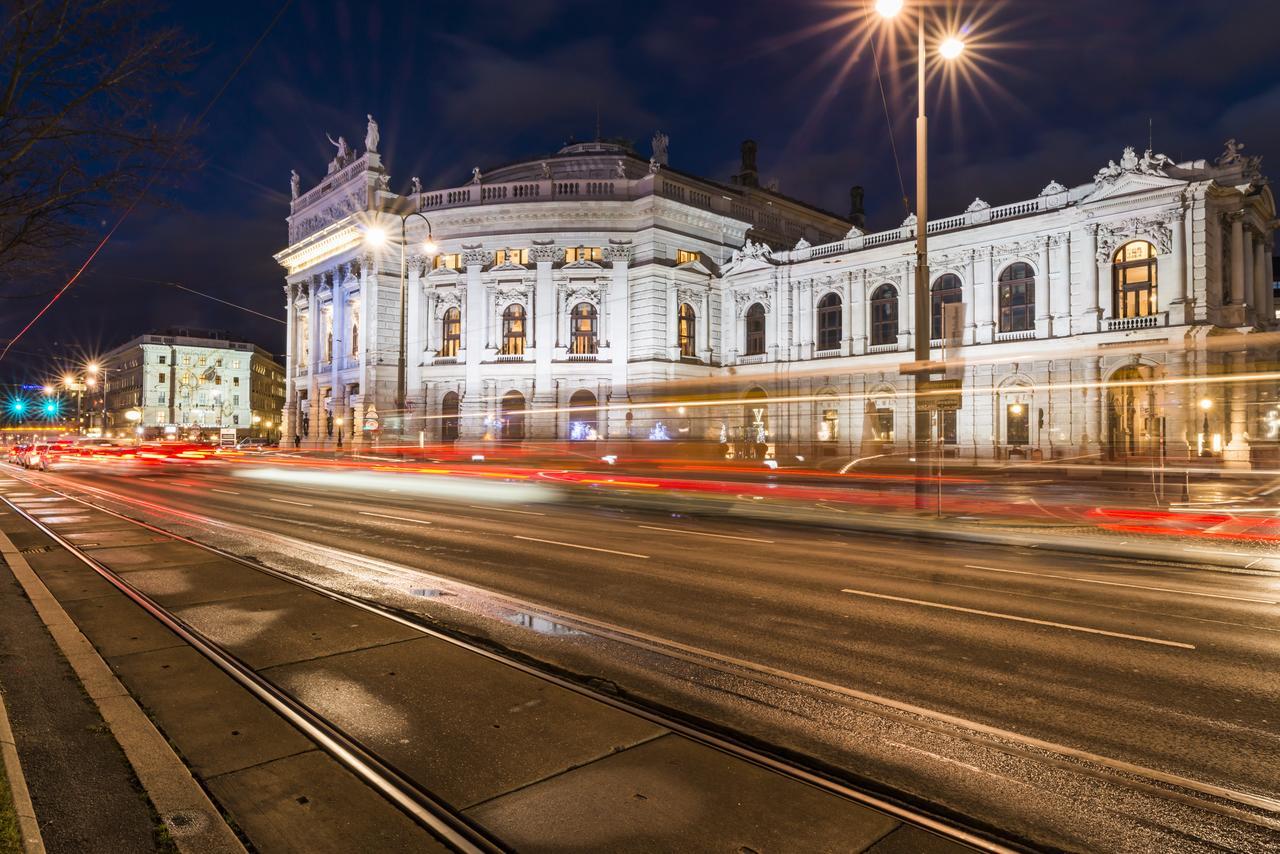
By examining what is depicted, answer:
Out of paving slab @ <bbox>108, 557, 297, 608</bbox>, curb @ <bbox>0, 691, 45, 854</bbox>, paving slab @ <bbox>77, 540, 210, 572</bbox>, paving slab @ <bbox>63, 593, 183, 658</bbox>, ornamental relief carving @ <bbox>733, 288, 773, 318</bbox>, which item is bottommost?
paving slab @ <bbox>63, 593, 183, 658</bbox>

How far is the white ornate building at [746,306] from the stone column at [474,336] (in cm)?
14

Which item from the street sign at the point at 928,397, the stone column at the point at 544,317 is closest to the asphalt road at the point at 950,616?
the street sign at the point at 928,397

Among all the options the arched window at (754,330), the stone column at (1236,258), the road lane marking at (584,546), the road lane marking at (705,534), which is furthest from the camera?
the arched window at (754,330)

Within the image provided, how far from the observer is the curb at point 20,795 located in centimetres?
334

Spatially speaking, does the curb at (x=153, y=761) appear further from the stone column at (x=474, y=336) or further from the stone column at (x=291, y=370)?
the stone column at (x=291, y=370)

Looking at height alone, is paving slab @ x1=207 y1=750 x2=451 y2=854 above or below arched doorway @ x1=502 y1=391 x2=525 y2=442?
below

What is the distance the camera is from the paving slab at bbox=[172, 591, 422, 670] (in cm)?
669

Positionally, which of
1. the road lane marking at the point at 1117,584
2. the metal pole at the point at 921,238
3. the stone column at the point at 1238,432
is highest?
the metal pole at the point at 921,238

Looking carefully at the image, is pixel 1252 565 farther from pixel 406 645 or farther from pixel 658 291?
pixel 658 291

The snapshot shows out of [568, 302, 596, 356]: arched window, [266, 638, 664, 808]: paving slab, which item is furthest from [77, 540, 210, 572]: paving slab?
[568, 302, 596, 356]: arched window

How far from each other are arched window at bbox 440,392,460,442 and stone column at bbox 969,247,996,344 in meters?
32.4

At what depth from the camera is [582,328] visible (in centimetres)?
4825

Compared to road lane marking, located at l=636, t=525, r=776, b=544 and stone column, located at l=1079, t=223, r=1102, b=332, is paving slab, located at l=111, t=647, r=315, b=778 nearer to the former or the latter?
road lane marking, located at l=636, t=525, r=776, b=544

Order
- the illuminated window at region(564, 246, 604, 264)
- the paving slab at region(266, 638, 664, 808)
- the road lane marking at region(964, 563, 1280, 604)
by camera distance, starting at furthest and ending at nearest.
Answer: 1. the illuminated window at region(564, 246, 604, 264)
2. the road lane marking at region(964, 563, 1280, 604)
3. the paving slab at region(266, 638, 664, 808)
